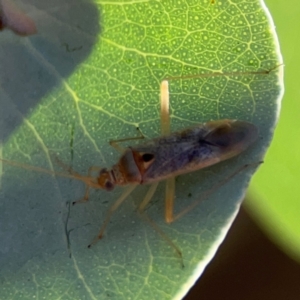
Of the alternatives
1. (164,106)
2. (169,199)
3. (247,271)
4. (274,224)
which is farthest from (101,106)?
(247,271)

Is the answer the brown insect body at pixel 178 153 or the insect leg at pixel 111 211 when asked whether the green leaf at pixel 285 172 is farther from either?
the insect leg at pixel 111 211

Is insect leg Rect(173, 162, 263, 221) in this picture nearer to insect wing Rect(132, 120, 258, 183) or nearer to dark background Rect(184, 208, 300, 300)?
insect wing Rect(132, 120, 258, 183)

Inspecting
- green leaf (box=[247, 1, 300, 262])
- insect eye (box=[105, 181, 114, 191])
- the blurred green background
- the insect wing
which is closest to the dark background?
the blurred green background

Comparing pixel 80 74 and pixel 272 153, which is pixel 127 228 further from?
pixel 272 153

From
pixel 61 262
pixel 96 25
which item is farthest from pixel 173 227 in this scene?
pixel 96 25

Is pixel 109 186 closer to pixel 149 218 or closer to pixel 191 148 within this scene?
pixel 149 218
